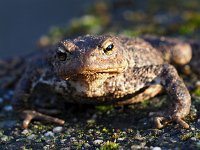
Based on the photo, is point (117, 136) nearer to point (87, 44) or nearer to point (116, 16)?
point (87, 44)

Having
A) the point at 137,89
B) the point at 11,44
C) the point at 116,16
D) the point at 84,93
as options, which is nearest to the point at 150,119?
the point at 137,89

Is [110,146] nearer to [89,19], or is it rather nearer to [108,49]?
[108,49]

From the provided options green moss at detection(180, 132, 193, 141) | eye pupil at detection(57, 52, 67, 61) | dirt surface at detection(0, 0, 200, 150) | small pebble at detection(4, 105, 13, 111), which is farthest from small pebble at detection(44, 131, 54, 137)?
green moss at detection(180, 132, 193, 141)

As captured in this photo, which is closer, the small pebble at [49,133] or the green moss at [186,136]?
the green moss at [186,136]

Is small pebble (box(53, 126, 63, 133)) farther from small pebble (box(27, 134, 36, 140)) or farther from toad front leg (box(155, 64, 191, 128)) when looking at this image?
toad front leg (box(155, 64, 191, 128))

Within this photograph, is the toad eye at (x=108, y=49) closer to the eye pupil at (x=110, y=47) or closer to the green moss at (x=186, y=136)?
the eye pupil at (x=110, y=47)

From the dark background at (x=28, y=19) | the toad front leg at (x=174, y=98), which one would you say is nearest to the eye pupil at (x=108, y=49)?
the toad front leg at (x=174, y=98)
